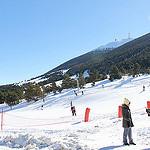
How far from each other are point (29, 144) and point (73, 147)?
1.62 meters

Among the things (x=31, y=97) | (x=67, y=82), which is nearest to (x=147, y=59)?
(x=67, y=82)

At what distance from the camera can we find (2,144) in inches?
200

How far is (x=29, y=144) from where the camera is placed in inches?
176

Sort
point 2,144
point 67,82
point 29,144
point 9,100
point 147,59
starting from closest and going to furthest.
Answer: point 29,144 → point 2,144 → point 9,100 → point 67,82 → point 147,59

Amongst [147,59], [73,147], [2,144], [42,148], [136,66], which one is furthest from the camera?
[147,59]

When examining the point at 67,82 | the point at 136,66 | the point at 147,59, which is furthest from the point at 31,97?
the point at 147,59

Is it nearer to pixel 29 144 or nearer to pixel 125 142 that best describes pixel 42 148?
pixel 29 144

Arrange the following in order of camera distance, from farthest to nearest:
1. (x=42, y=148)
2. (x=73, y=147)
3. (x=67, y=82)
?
1. (x=67, y=82)
2. (x=42, y=148)
3. (x=73, y=147)

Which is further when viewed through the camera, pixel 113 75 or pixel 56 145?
pixel 113 75

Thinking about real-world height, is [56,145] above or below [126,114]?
below

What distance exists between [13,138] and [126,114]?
441cm

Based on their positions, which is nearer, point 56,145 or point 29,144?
point 56,145

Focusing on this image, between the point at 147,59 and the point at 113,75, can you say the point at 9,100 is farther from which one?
the point at 147,59

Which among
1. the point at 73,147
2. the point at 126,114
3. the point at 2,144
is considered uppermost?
the point at 126,114
